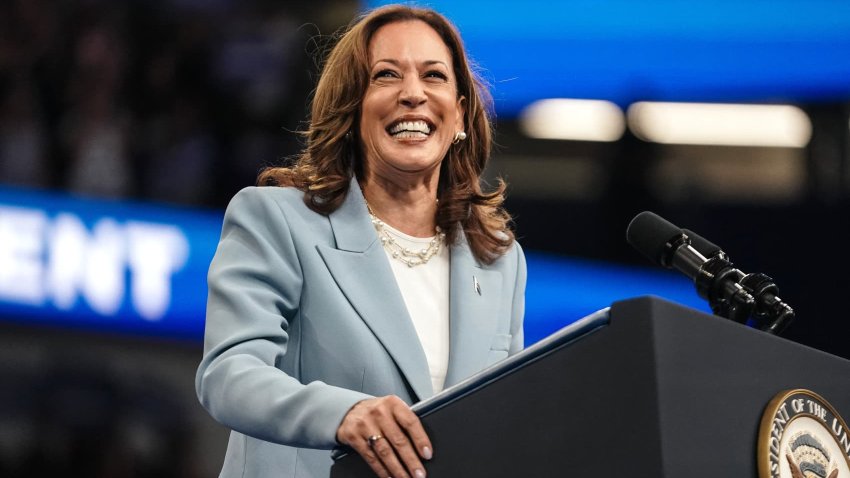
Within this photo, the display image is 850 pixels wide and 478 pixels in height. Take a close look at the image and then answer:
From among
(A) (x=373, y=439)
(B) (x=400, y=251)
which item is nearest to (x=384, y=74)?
(B) (x=400, y=251)

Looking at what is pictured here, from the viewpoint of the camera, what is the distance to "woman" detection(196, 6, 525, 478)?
138 centimetres

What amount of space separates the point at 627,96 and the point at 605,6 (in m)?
0.39

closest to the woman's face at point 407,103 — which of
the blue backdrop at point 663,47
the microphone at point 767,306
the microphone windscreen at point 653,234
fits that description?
the microphone windscreen at point 653,234

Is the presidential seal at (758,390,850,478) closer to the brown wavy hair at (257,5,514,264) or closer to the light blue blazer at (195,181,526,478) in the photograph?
the light blue blazer at (195,181,526,478)

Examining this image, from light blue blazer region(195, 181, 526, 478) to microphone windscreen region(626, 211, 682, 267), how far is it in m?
0.33

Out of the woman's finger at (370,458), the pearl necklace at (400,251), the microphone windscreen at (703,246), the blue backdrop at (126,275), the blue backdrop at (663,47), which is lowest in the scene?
the blue backdrop at (126,275)

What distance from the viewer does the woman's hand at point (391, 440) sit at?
120cm

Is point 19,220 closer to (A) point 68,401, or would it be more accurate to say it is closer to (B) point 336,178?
(A) point 68,401

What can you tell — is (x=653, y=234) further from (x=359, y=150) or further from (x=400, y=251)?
(x=359, y=150)

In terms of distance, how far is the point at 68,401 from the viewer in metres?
4.51

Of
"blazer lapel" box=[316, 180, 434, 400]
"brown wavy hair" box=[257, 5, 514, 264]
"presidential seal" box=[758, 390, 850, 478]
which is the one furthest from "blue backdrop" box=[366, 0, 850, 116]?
"presidential seal" box=[758, 390, 850, 478]

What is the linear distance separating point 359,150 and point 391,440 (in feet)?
2.83

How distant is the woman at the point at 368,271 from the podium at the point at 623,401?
0.24ft

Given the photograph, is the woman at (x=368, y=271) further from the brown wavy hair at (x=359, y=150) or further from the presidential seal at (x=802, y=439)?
the presidential seal at (x=802, y=439)
